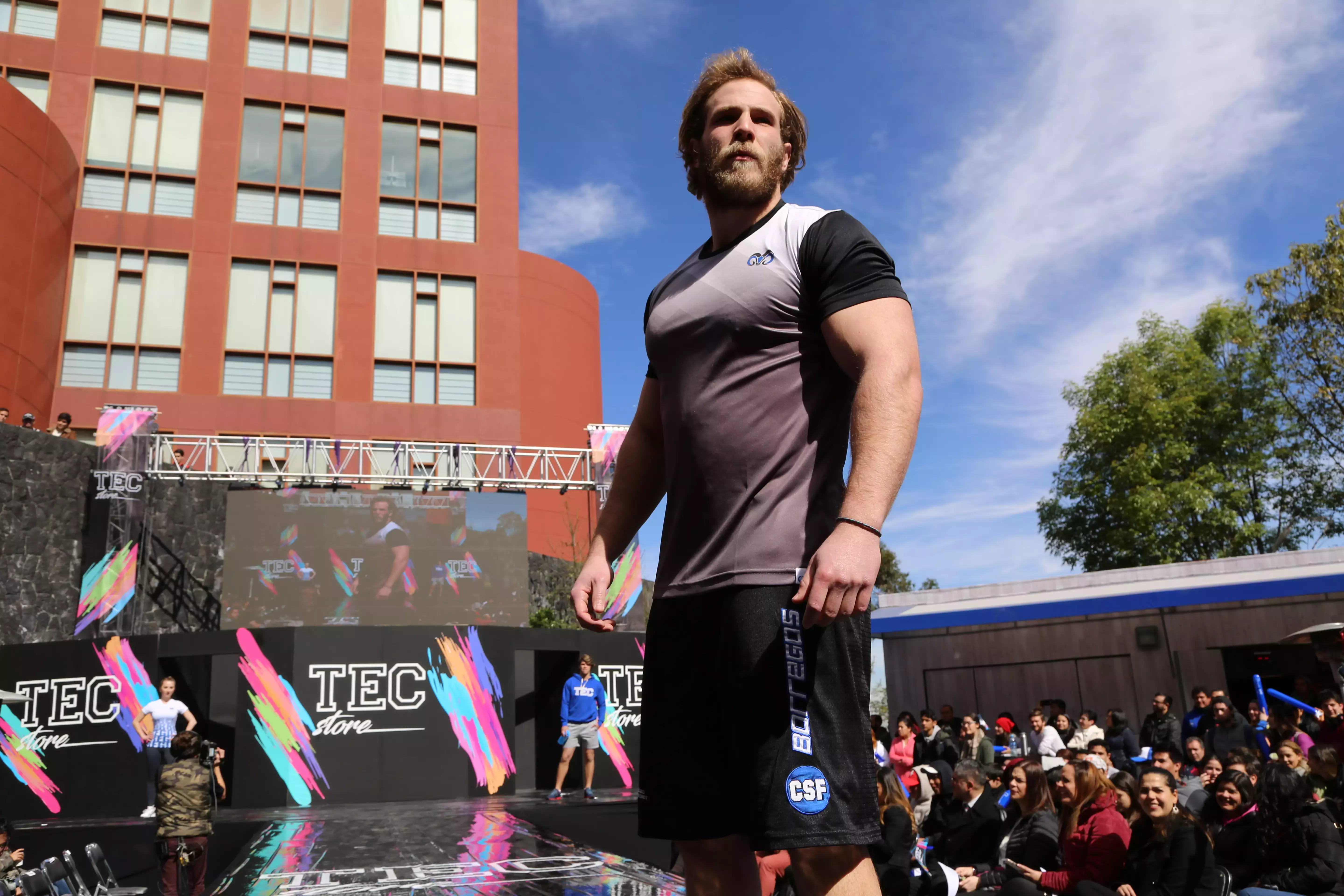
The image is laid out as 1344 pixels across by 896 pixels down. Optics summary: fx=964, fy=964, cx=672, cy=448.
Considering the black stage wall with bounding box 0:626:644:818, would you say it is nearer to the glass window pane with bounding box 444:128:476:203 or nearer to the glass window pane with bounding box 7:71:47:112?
the glass window pane with bounding box 444:128:476:203

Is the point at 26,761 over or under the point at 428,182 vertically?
under

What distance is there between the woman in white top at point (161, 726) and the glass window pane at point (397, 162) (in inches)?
542

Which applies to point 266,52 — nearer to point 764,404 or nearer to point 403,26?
point 403,26

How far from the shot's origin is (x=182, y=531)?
17.5 m

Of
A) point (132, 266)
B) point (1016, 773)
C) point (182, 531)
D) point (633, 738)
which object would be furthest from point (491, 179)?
point (1016, 773)

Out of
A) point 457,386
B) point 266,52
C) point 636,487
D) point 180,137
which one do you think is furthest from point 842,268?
point 266,52

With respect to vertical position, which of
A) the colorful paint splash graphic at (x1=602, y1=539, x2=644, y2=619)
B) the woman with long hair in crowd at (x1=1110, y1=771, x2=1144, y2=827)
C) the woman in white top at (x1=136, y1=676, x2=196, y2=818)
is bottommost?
the woman with long hair in crowd at (x1=1110, y1=771, x2=1144, y2=827)

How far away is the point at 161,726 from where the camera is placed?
1014cm

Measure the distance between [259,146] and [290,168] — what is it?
0.79 meters

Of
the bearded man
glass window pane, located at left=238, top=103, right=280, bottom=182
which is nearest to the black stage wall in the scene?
the bearded man

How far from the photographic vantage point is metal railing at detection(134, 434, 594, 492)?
53.2 feet

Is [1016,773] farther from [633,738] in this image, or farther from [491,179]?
[491,179]

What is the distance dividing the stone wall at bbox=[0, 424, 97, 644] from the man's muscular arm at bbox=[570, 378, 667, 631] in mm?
16438

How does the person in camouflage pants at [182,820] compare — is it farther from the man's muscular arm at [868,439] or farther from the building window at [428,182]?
the building window at [428,182]
